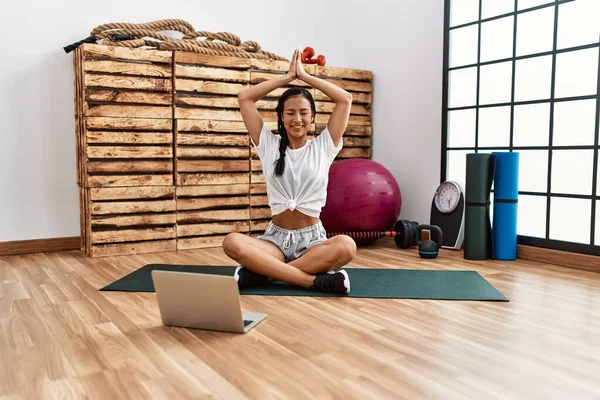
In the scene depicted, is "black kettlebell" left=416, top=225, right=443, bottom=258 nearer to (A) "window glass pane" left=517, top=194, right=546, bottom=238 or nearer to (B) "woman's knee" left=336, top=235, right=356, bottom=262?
(A) "window glass pane" left=517, top=194, right=546, bottom=238

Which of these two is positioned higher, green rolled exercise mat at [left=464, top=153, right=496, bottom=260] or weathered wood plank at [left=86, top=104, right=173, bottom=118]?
weathered wood plank at [left=86, top=104, right=173, bottom=118]

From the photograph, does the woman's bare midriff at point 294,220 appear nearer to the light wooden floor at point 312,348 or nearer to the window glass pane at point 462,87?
the light wooden floor at point 312,348

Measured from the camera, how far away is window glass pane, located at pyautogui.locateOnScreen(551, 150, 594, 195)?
3.38m

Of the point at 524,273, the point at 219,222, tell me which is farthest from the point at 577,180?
the point at 219,222

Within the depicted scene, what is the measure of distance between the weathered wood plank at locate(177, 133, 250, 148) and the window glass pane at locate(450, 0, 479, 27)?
180 centimetres

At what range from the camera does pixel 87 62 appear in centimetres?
370

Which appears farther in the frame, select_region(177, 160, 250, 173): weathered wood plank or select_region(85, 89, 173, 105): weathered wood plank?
select_region(177, 160, 250, 173): weathered wood plank

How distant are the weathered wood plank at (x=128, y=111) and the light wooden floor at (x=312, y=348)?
131cm

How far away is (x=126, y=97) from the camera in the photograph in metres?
3.84

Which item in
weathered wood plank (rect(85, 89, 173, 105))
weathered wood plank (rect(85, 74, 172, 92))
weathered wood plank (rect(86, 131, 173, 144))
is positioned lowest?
weathered wood plank (rect(86, 131, 173, 144))

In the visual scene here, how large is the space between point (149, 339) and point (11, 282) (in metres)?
1.39

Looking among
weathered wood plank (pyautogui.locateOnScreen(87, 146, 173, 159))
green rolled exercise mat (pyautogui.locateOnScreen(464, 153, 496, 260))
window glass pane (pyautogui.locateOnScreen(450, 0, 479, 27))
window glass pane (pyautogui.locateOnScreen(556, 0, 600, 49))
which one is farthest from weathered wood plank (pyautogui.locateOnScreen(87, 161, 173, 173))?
window glass pane (pyautogui.locateOnScreen(556, 0, 600, 49))

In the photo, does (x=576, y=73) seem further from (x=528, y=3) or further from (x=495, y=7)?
(x=495, y=7)

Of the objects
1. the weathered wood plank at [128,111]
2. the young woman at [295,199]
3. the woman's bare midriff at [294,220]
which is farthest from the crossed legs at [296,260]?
the weathered wood plank at [128,111]
